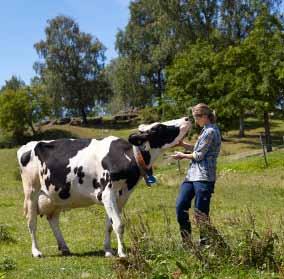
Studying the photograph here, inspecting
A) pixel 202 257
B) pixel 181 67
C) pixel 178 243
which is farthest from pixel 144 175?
pixel 181 67

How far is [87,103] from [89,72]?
13.7 ft

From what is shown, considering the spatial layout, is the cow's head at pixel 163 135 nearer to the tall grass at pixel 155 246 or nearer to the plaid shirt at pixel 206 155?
the plaid shirt at pixel 206 155

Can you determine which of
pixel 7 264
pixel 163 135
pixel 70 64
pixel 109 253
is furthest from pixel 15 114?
pixel 7 264

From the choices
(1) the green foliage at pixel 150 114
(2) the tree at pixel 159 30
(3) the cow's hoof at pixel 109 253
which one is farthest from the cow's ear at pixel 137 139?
(1) the green foliage at pixel 150 114

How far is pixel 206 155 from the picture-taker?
9.29m

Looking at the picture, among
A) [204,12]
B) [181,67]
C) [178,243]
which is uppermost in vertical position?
[204,12]

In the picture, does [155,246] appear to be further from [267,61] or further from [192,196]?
[267,61]

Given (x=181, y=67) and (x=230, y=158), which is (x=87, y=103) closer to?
(x=181, y=67)

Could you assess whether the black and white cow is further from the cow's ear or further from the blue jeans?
the blue jeans

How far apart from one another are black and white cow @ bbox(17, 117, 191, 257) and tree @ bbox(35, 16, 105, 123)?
6102 cm

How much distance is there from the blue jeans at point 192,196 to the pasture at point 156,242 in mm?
227

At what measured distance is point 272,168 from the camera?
111 feet

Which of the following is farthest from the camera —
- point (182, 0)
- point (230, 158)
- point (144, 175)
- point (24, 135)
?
point (24, 135)

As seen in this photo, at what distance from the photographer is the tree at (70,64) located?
72062 mm
